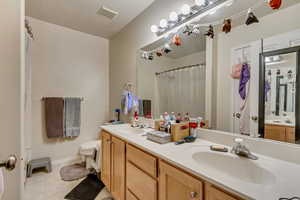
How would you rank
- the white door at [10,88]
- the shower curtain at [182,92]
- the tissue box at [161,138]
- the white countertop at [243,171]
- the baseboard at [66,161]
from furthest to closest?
the baseboard at [66,161] < the shower curtain at [182,92] < the tissue box at [161,138] < the white door at [10,88] < the white countertop at [243,171]

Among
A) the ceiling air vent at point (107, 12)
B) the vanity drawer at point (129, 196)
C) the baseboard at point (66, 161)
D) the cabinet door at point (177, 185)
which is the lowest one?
the baseboard at point (66, 161)

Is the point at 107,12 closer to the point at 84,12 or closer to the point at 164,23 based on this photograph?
the point at 84,12

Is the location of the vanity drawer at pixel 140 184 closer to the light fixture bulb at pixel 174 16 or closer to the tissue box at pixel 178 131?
the tissue box at pixel 178 131

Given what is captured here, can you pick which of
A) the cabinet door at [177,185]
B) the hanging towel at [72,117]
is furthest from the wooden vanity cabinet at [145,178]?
the hanging towel at [72,117]

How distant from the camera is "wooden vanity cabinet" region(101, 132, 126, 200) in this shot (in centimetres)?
136

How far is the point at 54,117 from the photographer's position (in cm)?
240

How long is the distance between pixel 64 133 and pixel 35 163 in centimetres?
55

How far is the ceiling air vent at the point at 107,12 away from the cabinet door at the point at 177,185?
7.00ft

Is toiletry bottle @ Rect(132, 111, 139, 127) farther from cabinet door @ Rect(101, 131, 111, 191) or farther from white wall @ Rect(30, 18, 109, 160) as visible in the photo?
white wall @ Rect(30, 18, 109, 160)

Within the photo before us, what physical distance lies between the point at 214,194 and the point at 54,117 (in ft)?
8.46

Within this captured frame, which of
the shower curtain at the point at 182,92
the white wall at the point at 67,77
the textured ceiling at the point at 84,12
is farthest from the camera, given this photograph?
the white wall at the point at 67,77

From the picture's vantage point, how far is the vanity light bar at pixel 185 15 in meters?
1.26

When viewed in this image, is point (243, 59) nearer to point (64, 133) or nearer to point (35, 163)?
point (64, 133)

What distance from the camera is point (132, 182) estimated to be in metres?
1.21
